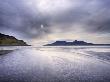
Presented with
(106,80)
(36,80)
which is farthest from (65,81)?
(106,80)

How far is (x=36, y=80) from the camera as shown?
1142cm

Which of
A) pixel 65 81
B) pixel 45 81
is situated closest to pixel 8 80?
pixel 45 81

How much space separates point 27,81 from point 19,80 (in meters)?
0.80

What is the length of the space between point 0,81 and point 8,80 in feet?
2.08

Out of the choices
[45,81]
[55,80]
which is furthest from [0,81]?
[55,80]

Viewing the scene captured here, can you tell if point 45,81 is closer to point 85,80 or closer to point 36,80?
point 36,80

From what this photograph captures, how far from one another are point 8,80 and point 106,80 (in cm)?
798

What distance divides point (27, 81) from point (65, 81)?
3.05 m

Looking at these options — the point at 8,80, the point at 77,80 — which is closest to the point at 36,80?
the point at 8,80

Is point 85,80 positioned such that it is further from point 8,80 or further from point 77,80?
point 8,80

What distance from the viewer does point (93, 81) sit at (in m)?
11.0

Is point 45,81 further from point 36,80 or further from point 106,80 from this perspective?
point 106,80

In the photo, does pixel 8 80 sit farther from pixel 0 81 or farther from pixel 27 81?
pixel 27 81

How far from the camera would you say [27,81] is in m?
11.0
